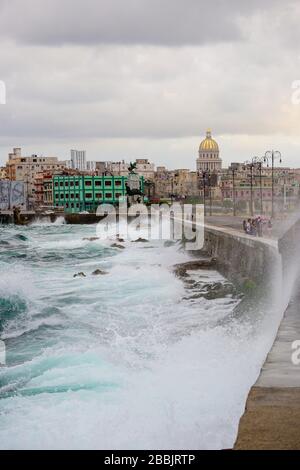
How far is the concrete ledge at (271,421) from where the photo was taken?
5.43 metres

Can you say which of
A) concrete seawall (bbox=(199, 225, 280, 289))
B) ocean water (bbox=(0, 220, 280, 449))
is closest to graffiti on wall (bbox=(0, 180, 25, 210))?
concrete seawall (bbox=(199, 225, 280, 289))

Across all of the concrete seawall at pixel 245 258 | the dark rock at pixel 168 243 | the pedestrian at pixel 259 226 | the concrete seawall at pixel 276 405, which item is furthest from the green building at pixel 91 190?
the concrete seawall at pixel 276 405

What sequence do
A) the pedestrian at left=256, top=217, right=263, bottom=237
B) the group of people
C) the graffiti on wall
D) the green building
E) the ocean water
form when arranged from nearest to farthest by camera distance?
the ocean water, the pedestrian at left=256, top=217, right=263, bottom=237, the group of people, the green building, the graffiti on wall

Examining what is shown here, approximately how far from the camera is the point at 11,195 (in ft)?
374

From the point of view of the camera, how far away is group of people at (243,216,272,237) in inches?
1144

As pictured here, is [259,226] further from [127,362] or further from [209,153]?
[209,153]

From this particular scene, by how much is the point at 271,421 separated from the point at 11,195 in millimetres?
111547

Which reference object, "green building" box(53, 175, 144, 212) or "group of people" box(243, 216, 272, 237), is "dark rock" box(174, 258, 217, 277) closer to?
"group of people" box(243, 216, 272, 237)

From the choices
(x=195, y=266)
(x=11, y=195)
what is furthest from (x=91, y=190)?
(x=195, y=266)

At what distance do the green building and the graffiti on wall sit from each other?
7837mm

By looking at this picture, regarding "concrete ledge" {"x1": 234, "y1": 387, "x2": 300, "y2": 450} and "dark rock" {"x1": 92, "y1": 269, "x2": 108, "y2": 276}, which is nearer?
"concrete ledge" {"x1": 234, "y1": 387, "x2": 300, "y2": 450}

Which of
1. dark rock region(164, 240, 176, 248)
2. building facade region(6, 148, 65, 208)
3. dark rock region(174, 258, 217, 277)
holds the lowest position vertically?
dark rock region(164, 240, 176, 248)

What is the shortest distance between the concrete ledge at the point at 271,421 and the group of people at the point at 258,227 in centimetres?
2237

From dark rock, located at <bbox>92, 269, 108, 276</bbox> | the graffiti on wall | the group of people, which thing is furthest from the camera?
the graffiti on wall
